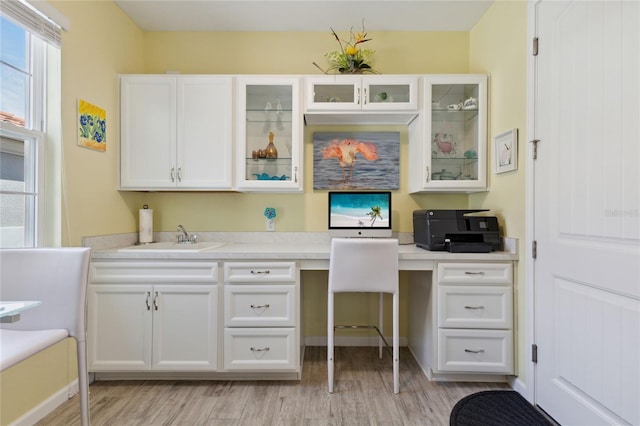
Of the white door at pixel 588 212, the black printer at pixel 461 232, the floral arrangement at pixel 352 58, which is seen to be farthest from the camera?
the floral arrangement at pixel 352 58

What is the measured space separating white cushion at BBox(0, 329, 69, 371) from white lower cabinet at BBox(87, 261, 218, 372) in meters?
0.70

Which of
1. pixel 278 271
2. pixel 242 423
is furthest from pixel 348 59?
pixel 242 423

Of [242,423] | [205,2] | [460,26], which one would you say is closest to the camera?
[242,423]

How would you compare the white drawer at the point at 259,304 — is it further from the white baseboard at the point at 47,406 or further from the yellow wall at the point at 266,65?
the white baseboard at the point at 47,406

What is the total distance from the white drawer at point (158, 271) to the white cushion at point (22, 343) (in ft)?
→ 2.32

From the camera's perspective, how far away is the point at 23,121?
1.84m

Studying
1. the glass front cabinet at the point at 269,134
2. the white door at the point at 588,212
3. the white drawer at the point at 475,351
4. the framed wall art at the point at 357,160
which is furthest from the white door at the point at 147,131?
the white door at the point at 588,212

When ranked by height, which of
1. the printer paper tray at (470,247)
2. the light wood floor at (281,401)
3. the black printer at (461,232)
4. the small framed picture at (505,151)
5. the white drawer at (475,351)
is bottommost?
the light wood floor at (281,401)

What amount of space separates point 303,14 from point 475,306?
8.17 ft

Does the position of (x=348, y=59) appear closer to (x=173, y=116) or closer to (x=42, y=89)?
(x=173, y=116)

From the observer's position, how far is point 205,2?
8.04 ft

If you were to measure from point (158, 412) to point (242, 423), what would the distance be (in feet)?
1.70

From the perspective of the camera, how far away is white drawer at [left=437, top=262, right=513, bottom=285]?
2.11 metres

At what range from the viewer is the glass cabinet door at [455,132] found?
2.45 m
